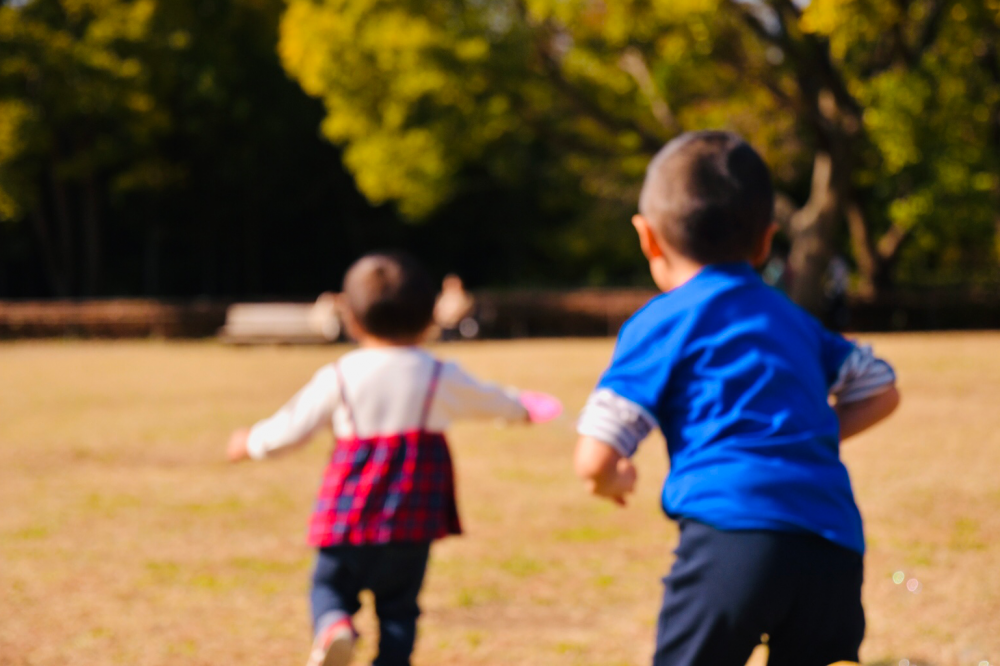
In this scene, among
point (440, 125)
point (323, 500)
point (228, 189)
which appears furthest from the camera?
point (228, 189)

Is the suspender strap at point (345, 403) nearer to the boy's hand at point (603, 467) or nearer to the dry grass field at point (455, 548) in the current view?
the dry grass field at point (455, 548)

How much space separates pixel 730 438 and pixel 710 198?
43 centimetres

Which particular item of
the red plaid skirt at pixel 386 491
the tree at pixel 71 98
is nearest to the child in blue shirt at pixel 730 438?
the red plaid skirt at pixel 386 491

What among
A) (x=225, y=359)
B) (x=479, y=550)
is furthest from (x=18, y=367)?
(x=479, y=550)

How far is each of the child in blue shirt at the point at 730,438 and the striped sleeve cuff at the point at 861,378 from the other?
9 cm

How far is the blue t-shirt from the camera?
1.92m

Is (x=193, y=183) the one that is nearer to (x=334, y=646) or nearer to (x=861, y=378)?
(x=334, y=646)

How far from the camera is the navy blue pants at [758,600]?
1.91m

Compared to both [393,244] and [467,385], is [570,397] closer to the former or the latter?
[467,385]

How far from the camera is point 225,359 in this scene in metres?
19.5

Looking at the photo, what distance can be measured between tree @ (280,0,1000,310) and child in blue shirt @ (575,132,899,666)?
54.1 ft

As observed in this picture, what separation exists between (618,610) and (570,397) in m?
7.38

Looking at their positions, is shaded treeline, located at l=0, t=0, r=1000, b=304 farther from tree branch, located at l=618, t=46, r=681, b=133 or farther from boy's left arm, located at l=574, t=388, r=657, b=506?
boy's left arm, located at l=574, t=388, r=657, b=506

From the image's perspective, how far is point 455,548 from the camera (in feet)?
18.5
